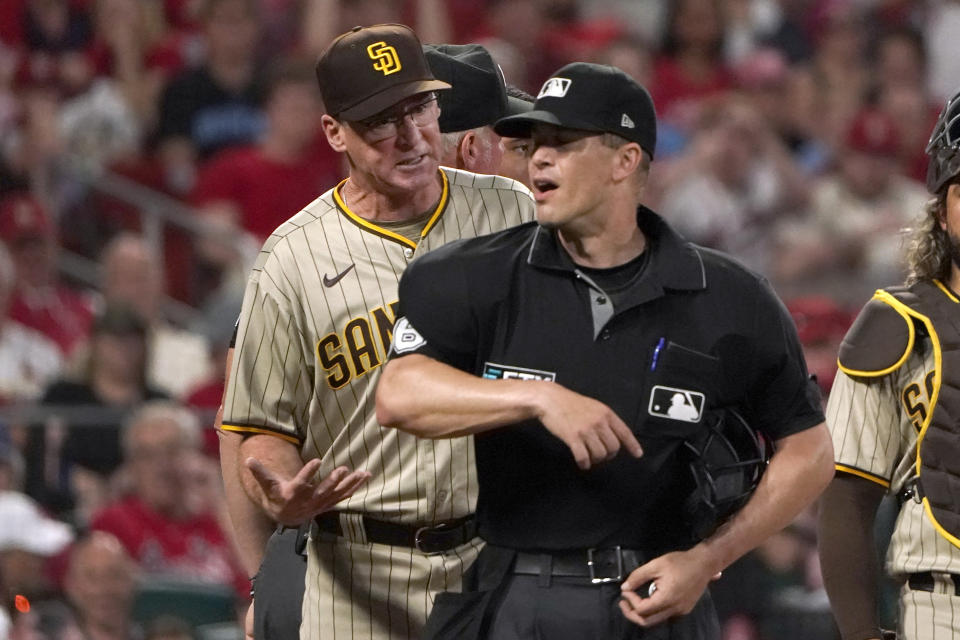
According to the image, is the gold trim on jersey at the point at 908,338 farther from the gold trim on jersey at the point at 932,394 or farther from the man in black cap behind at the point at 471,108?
the man in black cap behind at the point at 471,108

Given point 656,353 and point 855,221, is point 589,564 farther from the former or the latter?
point 855,221

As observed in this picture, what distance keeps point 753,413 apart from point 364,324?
0.96 m

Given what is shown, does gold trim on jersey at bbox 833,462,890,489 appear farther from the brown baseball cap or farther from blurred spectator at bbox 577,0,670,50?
blurred spectator at bbox 577,0,670,50

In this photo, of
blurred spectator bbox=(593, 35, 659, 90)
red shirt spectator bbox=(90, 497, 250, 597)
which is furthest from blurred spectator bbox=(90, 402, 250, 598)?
blurred spectator bbox=(593, 35, 659, 90)

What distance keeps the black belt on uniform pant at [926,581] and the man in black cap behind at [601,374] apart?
0.45 m

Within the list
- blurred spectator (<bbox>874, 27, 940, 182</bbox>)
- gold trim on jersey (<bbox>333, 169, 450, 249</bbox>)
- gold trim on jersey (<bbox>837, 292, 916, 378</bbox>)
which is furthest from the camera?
blurred spectator (<bbox>874, 27, 940, 182</bbox>)

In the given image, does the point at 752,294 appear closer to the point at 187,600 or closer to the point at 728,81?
the point at 187,600

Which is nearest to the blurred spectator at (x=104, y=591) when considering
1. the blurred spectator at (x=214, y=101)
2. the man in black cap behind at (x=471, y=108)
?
the man in black cap behind at (x=471, y=108)

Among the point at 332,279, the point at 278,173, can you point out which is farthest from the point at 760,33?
the point at 332,279

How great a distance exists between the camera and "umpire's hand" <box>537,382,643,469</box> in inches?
111

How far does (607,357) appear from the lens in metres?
3.02

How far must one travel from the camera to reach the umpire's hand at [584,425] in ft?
9.24

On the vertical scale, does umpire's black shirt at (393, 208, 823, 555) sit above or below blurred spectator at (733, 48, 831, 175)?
above

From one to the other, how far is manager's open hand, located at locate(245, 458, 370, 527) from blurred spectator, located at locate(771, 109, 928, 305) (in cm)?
581
